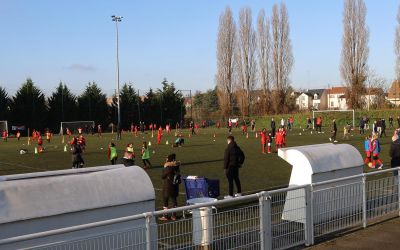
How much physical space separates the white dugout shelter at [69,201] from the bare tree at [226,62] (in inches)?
2676

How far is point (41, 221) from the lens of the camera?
5762 mm

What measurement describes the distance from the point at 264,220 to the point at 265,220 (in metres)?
0.02

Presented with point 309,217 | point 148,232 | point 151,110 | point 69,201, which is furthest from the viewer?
point 151,110

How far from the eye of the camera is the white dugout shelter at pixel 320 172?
7.87 m

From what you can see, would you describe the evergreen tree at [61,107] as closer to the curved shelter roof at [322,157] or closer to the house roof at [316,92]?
the curved shelter roof at [322,157]

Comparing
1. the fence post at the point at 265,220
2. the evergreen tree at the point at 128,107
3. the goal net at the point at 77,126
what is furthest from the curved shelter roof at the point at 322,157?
the evergreen tree at the point at 128,107

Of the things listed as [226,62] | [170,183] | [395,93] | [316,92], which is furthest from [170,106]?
[316,92]

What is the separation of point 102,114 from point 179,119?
12.2 meters

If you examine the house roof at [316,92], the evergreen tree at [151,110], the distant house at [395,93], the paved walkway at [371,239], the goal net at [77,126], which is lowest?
the paved walkway at [371,239]

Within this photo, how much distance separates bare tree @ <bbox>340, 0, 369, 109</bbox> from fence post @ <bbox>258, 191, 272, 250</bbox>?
2376 inches

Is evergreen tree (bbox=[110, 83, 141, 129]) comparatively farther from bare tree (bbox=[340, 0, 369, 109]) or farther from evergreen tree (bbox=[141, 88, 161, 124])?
bare tree (bbox=[340, 0, 369, 109])

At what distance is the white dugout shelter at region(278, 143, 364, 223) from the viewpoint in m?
7.87

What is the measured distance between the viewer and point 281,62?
240 ft

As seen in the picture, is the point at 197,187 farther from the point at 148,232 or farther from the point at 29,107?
the point at 29,107
